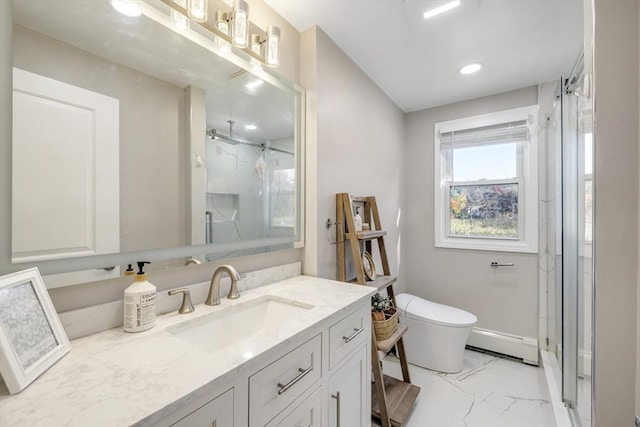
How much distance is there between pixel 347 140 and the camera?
1.89m

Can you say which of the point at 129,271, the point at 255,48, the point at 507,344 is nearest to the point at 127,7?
the point at 255,48

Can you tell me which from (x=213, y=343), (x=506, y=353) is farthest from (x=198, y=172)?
(x=506, y=353)

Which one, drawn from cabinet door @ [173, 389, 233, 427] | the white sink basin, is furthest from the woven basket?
cabinet door @ [173, 389, 233, 427]

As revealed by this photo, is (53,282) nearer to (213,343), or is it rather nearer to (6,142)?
(6,142)

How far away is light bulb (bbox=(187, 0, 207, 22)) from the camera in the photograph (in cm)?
101

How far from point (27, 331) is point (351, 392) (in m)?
1.09

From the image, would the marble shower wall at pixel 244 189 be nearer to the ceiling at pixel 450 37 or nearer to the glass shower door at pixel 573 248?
the ceiling at pixel 450 37

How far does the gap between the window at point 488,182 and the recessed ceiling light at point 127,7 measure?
8.37ft

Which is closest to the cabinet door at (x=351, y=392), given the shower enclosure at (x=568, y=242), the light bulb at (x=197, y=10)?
the shower enclosure at (x=568, y=242)

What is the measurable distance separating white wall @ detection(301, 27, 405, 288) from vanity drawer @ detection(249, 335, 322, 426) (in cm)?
71

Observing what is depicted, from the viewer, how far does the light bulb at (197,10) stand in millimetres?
1014

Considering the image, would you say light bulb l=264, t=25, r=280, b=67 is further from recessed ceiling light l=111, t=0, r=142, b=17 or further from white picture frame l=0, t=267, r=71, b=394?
white picture frame l=0, t=267, r=71, b=394

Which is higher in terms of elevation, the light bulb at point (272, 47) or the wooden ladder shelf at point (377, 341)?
the light bulb at point (272, 47)

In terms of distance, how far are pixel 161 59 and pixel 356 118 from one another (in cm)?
131
